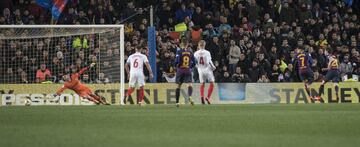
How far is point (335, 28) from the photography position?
30641 mm

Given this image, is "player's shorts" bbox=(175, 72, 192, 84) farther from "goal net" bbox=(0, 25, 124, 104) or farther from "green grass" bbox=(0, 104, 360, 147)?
"green grass" bbox=(0, 104, 360, 147)

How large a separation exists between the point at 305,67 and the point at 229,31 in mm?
4284

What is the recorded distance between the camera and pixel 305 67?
26781 mm

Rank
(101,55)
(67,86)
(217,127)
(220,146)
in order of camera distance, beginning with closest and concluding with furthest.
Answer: (220,146) < (217,127) < (67,86) < (101,55)

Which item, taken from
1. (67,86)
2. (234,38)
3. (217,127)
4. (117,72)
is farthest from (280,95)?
(217,127)

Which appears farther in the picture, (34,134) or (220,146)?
(34,134)

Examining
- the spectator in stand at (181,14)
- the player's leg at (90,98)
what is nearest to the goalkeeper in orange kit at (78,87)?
the player's leg at (90,98)

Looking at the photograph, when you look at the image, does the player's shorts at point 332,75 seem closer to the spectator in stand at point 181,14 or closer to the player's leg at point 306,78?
the player's leg at point 306,78

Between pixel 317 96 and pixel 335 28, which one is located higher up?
pixel 335 28

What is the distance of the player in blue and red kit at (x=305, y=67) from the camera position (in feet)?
87.9

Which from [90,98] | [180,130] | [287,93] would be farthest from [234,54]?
[180,130]

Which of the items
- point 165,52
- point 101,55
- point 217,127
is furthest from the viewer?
point 165,52

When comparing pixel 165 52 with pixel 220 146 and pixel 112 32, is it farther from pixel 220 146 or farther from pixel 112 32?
pixel 220 146

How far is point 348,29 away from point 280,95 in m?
4.65
